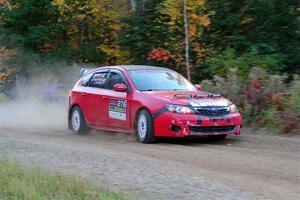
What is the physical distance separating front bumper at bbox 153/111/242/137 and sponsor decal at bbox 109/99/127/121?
1.25 metres

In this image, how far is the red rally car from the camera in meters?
12.1

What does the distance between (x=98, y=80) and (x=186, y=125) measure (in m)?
3.51

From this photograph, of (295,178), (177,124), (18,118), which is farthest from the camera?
(18,118)

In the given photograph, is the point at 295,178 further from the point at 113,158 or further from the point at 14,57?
the point at 14,57

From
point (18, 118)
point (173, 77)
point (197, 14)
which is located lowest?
point (18, 118)

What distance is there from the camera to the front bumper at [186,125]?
12.0m

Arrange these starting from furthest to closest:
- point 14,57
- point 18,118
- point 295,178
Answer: point 14,57 < point 18,118 < point 295,178

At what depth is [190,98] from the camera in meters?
12.4

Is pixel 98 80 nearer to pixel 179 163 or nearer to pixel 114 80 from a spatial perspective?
pixel 114 80

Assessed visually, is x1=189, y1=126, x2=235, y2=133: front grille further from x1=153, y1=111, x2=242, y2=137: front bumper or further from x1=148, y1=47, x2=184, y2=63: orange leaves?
x1=148, y1=47, x2=184, y2=63: orange leaves

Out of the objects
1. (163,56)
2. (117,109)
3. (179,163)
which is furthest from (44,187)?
(163,56)

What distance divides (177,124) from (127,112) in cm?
151

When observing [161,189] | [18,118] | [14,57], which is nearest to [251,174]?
[161,189]

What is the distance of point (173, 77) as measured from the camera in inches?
553
